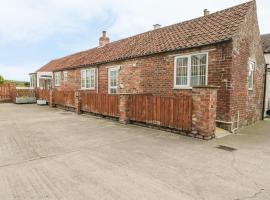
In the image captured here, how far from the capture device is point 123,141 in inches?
265

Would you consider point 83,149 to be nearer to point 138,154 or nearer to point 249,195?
point 138,154

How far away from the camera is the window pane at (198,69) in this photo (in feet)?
29.1

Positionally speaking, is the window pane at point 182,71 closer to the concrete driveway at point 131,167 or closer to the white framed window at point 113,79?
the concrete driveway at point 131,167

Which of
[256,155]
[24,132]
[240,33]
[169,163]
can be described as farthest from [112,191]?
[240,33]

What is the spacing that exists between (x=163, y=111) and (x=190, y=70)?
2.49 m

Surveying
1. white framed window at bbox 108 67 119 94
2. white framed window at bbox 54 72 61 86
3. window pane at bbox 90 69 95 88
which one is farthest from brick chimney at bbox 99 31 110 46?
white framed window at bbox 108 67 119 94

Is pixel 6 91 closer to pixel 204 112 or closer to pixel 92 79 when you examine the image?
pixel 92 79

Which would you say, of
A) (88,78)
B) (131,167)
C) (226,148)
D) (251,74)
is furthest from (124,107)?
(88,78)

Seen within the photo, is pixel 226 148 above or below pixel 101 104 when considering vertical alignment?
below

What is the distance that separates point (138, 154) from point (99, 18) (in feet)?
39.7

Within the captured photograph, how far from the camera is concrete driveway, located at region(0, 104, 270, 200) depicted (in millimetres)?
3352

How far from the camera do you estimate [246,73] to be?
372 inches

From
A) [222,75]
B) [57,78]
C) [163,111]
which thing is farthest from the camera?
[57,78]

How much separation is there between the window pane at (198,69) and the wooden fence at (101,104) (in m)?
3.96
